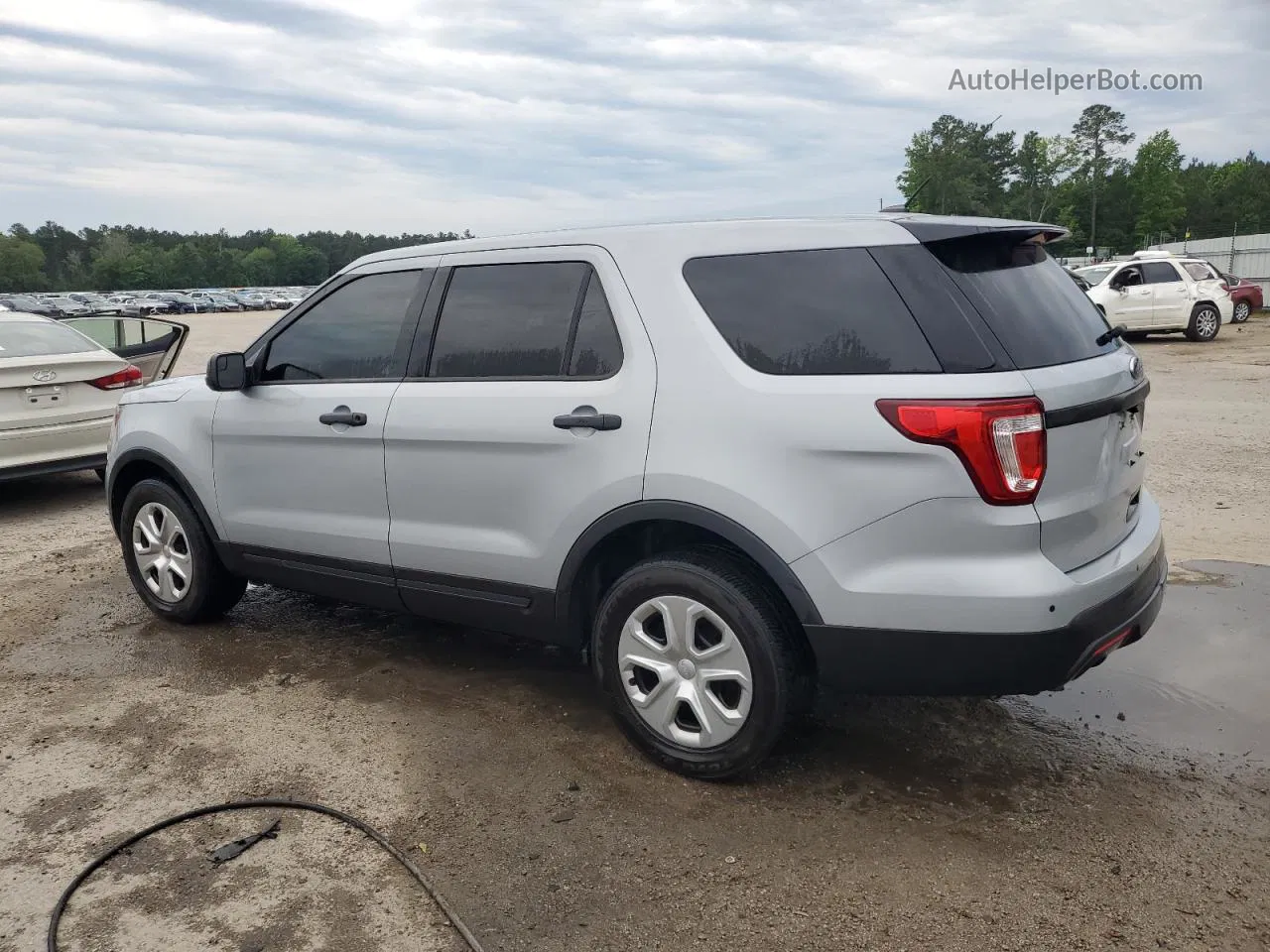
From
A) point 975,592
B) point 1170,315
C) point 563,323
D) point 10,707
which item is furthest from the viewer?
point 1170,315

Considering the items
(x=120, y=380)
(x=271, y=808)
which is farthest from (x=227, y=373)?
(x=120, y=380)

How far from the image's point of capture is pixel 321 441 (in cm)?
446

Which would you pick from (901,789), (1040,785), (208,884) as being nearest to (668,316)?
(901,789)

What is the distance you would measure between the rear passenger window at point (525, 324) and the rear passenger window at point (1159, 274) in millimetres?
21077

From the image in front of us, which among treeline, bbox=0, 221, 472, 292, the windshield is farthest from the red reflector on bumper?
treeline, bbox=0, 221, 472, 292

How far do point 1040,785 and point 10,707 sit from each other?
13.4 ft

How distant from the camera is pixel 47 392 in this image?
8.16m

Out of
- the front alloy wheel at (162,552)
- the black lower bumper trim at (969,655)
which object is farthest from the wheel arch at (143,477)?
the black lower bumper trim at (969,655)

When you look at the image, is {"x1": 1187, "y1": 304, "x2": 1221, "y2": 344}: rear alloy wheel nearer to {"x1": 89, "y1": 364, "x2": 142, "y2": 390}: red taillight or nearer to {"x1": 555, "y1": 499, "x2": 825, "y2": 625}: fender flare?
{"x1": 89, "y1": 364, "x2": 142, "y2": 390}: red taillight

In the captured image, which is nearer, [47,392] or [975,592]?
[975,592]

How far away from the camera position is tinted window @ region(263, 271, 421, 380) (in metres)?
4.37

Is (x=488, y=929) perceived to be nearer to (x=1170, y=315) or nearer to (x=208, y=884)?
(x=208, y=884)

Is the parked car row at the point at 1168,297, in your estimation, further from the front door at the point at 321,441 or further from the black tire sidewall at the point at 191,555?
the black tire sidewall at the point at 191,555

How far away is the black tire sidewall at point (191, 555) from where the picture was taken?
5.12 m
